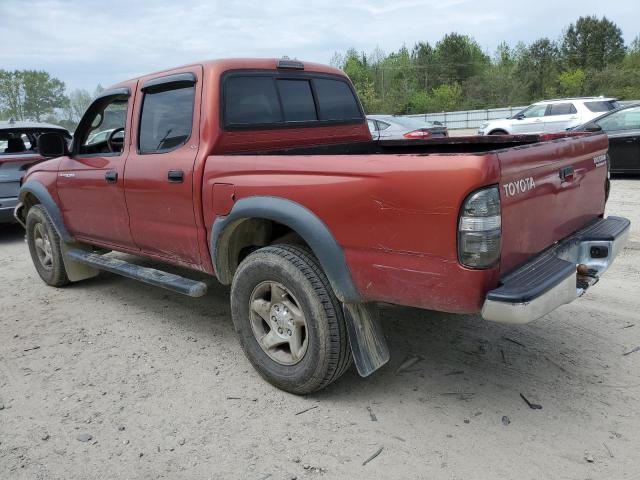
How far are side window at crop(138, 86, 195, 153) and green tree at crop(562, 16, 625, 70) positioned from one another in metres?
68.7

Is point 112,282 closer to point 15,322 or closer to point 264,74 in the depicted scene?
point 15,322

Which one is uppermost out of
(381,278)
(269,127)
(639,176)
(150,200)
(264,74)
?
(264,74)

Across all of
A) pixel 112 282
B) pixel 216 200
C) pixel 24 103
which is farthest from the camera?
pixel 24 103

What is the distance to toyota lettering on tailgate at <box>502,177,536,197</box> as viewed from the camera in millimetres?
2441

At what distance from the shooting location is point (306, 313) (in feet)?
9.80

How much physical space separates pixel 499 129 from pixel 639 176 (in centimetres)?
617

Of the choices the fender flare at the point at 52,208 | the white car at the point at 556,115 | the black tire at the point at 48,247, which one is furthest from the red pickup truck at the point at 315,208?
the white car at the point at 556,115

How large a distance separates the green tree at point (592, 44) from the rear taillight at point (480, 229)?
69.5 metres

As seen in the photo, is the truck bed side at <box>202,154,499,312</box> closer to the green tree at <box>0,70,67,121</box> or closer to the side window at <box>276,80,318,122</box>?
the side window at <box>276,80,318,122</box>

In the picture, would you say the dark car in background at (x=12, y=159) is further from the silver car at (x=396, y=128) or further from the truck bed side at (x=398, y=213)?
the silver car at (x=396, y=128)

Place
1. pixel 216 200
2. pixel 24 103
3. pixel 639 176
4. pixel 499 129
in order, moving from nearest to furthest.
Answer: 1. pixel 216 200
2. pixel 639 176
3. pixel 499 129
4. pixel 24 103

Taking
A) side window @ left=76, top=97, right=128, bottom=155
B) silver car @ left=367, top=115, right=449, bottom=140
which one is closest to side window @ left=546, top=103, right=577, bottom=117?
silver car @ left=367, top=115, right=449, bottom=140

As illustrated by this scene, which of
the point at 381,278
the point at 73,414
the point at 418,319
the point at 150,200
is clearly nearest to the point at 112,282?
the point at 150,200

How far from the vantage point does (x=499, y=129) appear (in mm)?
16531
